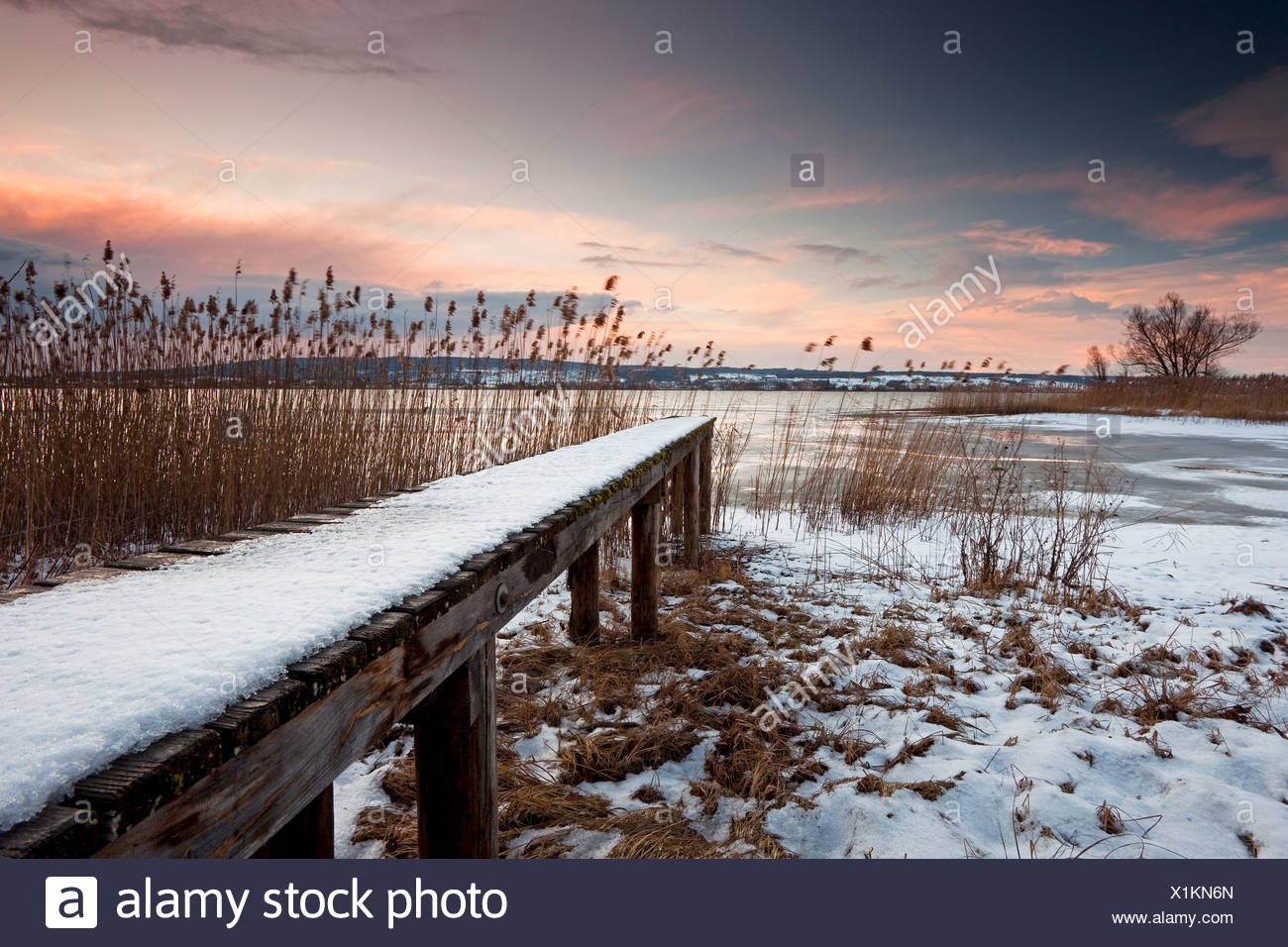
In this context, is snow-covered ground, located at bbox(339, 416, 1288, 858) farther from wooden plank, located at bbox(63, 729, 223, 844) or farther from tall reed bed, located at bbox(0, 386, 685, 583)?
tall reed bed, located at bbox(0, 386, 685, 583)

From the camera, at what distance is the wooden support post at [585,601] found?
11.7 feet

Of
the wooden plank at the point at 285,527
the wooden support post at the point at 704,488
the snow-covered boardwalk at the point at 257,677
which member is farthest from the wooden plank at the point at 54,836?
the wooden support post at the point at 704,488

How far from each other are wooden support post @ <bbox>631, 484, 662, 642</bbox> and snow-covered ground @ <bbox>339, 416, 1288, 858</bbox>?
312mm

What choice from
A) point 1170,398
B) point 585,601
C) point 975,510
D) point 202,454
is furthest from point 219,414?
point 1170,398

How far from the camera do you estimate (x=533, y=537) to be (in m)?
1.75

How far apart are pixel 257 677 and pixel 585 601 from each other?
2776 mm

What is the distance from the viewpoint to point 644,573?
364cm

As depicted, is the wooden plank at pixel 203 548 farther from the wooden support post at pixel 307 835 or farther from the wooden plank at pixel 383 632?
the wooden plank at pixel 383 632

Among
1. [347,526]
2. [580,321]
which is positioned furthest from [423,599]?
[580,321]
